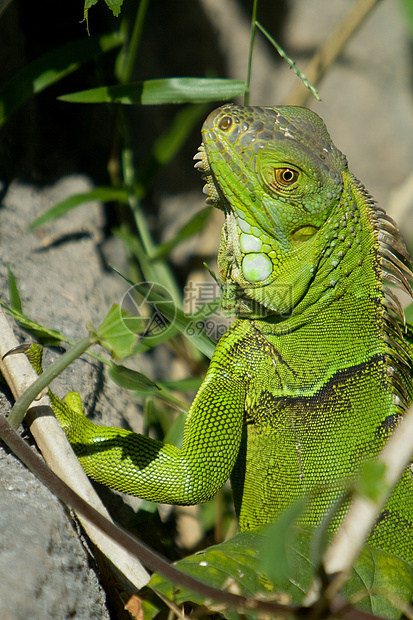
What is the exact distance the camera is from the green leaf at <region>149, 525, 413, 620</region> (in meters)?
1.62

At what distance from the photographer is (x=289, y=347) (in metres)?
2.38

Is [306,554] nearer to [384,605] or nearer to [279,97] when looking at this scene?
[384,605]

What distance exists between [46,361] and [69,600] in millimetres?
1141

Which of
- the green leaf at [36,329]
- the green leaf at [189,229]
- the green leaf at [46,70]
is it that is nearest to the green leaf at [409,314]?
the green leaf at [189,229]

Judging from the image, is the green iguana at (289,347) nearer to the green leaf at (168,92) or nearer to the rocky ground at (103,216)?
the rocky ground at (103,216)

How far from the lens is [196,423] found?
226 cm

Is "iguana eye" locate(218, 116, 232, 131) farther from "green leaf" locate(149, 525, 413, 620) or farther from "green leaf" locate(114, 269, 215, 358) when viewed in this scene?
"green leaf" locate(149, 525, 413, 620)

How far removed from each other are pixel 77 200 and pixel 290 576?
249 cm

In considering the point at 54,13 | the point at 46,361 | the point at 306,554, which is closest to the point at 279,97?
the point at 54,13

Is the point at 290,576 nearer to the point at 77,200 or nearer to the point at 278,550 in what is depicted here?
the point at 278,550

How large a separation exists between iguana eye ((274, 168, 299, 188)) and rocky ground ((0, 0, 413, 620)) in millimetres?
732

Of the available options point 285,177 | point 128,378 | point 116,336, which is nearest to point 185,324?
point 285,177

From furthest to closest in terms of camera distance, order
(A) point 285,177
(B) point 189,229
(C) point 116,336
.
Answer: (B) point 189,229 < (A) point 285,177 < (C) point 116,336

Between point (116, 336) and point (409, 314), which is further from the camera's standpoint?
point (409, 314)
